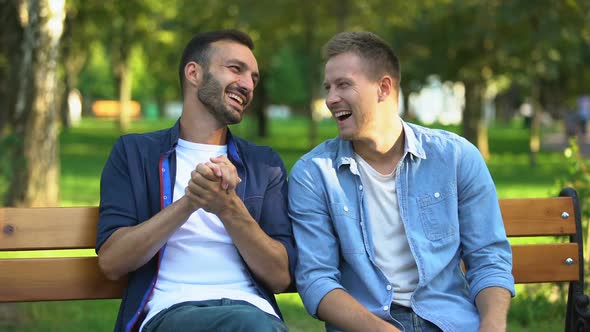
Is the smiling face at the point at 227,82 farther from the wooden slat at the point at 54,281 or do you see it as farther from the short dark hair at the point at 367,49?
the wooden slat at the point at 54,281

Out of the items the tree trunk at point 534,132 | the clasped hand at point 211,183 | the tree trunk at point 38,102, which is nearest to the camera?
the clasped hand at point 211,183

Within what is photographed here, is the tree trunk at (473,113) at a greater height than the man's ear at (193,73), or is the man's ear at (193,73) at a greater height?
the man's ear at (193,73)

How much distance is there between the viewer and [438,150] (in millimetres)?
3980

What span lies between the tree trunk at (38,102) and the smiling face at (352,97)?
216 inches

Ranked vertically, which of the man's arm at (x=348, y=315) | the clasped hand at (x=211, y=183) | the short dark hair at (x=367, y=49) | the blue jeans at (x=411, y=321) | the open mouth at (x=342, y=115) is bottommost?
the blue jeans at (x=411, y=321)

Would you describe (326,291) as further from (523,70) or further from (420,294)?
(523,70)

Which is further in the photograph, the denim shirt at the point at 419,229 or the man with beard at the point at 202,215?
the denim shirt at the point at 419,229

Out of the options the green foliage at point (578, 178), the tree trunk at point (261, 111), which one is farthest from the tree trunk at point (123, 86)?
the green foliage at point (578, 178)

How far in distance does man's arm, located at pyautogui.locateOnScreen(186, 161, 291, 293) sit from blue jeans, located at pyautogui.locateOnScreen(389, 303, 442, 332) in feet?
1.51

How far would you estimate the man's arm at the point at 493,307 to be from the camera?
12.1ft

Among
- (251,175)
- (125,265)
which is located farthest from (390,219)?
(125,265)

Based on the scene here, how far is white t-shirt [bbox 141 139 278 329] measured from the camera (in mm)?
3684

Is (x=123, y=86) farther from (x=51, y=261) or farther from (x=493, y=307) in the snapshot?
(x=493, y=307)

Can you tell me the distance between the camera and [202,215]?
12.5 feet
